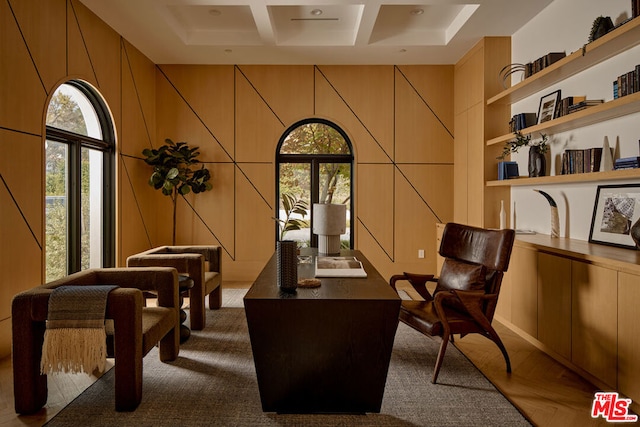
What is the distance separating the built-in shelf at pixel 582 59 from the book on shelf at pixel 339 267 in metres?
2.38

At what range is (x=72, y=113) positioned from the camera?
4.11 m

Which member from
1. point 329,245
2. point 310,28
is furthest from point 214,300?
point 310,28

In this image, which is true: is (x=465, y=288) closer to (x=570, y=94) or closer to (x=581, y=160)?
(x=581, y=160)

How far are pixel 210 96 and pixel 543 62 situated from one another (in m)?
4.32

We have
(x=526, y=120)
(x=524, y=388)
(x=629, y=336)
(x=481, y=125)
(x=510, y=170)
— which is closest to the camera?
(x=629, y=336)

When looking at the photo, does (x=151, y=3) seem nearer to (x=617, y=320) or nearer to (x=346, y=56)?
(x=346, y=56)

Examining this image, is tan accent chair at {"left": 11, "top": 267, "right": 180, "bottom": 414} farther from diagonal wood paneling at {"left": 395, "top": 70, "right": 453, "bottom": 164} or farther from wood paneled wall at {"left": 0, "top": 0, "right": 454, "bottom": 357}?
diagonal wood paneling at {"left": 395, "top": 70, "right": 453, "bottom": 164}

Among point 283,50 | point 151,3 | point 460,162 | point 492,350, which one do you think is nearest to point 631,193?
point 492,350

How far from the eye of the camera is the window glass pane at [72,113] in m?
3.82

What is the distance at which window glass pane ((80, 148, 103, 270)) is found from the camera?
4.32 metres

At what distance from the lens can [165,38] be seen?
483cm

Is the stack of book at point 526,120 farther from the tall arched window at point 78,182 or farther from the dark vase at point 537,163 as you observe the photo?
the tall arched window at point 78,182

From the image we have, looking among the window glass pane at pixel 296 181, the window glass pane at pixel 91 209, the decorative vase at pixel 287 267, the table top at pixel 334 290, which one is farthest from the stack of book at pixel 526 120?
the window glass pane at pixel 91 209

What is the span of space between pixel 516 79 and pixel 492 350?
3.15 meters
